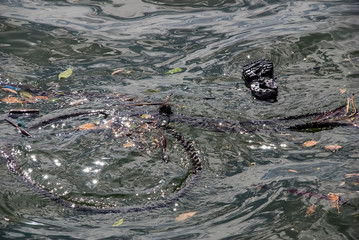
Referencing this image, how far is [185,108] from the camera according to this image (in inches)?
177

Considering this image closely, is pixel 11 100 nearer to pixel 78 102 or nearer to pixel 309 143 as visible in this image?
pixel 78 102

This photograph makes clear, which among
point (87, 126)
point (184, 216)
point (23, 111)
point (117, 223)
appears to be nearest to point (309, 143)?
point (184, 216)

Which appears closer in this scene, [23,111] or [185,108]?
[23,111]

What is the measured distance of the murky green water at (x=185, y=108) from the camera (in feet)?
9.55

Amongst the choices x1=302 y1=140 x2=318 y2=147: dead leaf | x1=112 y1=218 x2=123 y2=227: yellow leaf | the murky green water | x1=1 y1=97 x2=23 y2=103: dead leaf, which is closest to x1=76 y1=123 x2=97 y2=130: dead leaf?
the murky green water

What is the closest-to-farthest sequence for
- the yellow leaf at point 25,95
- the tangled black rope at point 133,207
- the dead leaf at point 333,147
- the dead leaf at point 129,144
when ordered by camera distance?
the tangled black rope at point 133,207, the dead leaf at point 333,147, the dead leaf at point 129,144, the yellow leaf at point 25,95

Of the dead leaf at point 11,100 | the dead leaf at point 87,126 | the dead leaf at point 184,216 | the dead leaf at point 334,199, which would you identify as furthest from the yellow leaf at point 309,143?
the dead leaf at point 11,100

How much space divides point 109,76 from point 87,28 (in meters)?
1.84

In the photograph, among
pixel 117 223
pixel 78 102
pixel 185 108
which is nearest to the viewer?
pixel 117 223

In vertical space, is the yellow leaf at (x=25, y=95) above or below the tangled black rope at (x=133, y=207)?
above

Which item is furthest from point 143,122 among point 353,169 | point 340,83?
point 340,83

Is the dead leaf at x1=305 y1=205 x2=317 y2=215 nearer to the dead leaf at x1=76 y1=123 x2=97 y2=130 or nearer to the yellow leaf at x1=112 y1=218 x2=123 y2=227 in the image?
the yellow leaf at x1=112 y1=218 x2=123 y2=227

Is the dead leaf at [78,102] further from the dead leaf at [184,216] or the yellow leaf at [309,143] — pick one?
the yellow leaf at [309,143]

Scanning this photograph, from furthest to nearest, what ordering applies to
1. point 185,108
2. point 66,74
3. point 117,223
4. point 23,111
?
point 66,74 < point 185,108 < point 23,111 < point 117,223
